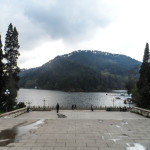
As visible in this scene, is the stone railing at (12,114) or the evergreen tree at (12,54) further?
the evergreen tree at (12,54)

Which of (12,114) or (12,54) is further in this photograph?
(12,54)

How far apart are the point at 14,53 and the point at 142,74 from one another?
36.7 meters

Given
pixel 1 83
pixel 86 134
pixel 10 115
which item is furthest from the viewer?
pixel 1 83

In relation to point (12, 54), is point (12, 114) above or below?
below

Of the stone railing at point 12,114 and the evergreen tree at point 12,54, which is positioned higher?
the evergreen tree at point 12,54

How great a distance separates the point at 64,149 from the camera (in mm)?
7770

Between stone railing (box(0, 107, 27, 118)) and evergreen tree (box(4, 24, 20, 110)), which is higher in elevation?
evergreen tree (box(4, 24, 20, 110))

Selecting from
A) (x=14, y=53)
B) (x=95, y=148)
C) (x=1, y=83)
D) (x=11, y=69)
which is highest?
(x=14, y=53)

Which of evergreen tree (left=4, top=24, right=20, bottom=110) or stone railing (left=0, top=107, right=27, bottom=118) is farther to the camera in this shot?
evergreen tree (left=4, top=24, right=20, bottom=110)

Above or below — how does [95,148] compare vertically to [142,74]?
below

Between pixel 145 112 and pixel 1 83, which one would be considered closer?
pixel 145 112

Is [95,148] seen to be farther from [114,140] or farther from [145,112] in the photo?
[145,112]

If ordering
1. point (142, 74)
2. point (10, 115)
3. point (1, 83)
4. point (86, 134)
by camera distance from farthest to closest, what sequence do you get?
1. point (142, 74)
2. point (1, 83)
3. point (10, 115)
4. point (86, 134)

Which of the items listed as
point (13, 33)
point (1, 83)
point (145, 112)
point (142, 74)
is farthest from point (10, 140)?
point (142, 74)
